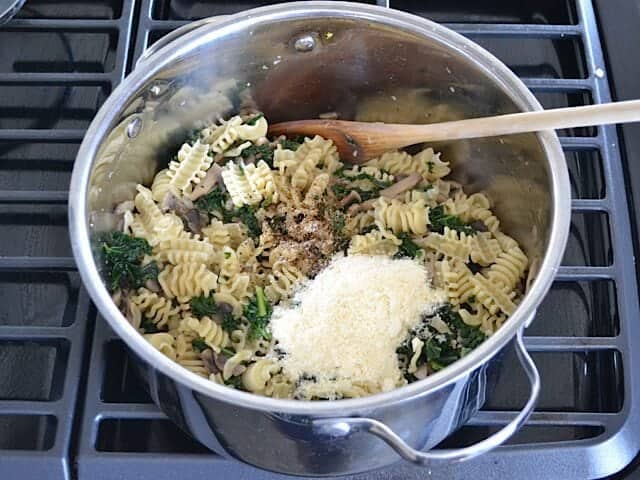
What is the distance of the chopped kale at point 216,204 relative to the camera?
1.19 meters

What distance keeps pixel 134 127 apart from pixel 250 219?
202 mm

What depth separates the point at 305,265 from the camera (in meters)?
1.11

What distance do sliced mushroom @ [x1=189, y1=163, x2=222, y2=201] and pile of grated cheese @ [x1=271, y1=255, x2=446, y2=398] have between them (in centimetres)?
22

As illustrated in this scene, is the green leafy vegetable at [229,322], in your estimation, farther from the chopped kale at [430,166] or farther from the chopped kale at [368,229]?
the chopped kale at [430,166]

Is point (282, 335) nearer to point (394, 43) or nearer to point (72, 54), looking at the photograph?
point (394, 43)

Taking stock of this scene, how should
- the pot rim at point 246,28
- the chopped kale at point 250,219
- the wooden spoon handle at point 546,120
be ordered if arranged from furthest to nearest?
the chopped kale at point 250,219
the wooden spoon handle at point 546,120
the pot rim at point 246,28

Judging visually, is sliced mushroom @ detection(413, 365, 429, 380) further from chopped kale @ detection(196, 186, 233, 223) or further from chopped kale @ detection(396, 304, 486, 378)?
chopped kale @ detection(196, 186, 233, 223)

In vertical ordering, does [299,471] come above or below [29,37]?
below

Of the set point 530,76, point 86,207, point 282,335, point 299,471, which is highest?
point 530,76

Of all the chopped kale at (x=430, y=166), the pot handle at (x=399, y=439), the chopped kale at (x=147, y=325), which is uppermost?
the chopped kale at (x=430, y=166)

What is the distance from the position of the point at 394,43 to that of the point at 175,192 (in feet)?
1.20

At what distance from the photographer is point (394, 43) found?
1146 mm

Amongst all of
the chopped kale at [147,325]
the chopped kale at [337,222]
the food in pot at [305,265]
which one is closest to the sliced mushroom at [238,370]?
the food in pot at [305,265]

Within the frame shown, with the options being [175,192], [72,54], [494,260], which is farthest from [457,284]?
[72,54]
